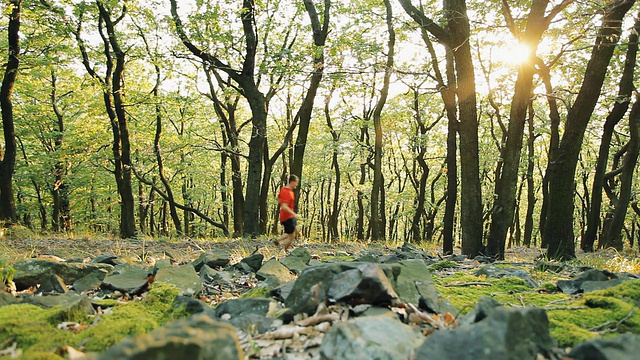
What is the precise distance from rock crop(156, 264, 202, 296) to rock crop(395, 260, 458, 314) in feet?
6.35

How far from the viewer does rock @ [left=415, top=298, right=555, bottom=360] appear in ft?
5.23

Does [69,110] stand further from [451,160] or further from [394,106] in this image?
[451,160]

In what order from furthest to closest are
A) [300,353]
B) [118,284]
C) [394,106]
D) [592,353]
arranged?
[394,106] → [118,284] → [300,353] → [592,353]

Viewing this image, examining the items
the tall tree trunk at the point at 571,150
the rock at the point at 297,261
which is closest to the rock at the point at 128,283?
the rock at the point at 297,261

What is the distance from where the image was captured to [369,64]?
28.2 ft

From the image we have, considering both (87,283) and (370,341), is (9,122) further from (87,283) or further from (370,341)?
(370,341)

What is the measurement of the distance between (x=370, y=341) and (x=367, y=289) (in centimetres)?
71

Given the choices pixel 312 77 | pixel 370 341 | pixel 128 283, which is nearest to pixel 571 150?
pixel 370 341

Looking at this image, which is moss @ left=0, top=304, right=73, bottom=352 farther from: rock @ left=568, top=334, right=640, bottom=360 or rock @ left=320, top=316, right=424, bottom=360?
rock @ left=568, top=334, right=640, bottom=360

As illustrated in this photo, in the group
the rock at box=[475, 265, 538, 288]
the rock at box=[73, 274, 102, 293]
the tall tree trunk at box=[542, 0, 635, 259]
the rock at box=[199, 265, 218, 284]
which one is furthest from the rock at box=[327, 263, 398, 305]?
the tall tree trunk at box=[542, 0, 635, 259]

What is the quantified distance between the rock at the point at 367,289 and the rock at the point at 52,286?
2.80m

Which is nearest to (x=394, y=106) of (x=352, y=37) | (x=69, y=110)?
(x=352, y=37)

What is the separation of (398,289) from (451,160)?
28.4 feet

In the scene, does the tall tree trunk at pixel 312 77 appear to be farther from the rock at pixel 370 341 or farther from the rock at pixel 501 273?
the rock at pixel 370 341
